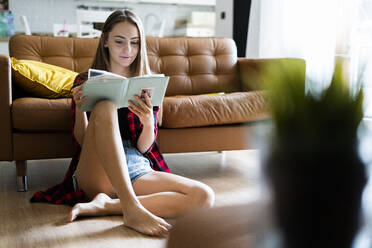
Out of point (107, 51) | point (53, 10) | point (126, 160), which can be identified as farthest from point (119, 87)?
point (53, 10)

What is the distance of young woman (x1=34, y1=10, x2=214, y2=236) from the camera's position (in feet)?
5.39

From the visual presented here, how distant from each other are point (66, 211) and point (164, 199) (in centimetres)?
45

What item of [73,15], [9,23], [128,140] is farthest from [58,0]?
[128,140]

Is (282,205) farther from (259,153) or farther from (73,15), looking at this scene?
(73,15)

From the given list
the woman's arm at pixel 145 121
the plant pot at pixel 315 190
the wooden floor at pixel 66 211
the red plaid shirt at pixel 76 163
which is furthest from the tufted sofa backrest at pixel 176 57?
the plant pot at pixel 315 190

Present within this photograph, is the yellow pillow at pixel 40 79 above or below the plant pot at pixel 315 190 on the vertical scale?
below

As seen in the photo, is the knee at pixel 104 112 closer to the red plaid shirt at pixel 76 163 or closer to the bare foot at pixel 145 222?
the red plaid shirt at pixel 76 163

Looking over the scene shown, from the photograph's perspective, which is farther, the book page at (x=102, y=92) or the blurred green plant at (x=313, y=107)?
the book page at (x=102, y=92)

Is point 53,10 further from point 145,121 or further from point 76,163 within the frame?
point 145,121

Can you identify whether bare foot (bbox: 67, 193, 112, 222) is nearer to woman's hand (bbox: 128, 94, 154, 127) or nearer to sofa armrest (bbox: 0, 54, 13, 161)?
woman's hand (bbox: 128, 94, 154, 127)

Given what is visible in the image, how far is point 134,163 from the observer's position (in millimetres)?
1875

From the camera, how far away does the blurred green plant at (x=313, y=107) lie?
45cm

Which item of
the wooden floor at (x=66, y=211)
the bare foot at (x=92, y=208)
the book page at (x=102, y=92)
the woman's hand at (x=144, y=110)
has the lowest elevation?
the wooden floor at (x=66, y=211)

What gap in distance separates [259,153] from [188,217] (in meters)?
0.25
